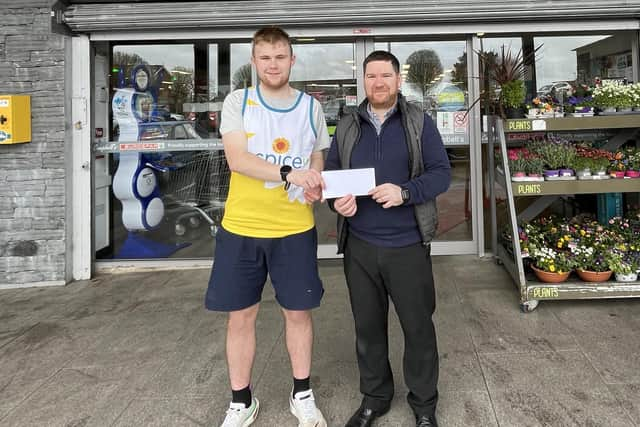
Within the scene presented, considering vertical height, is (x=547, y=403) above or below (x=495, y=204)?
below

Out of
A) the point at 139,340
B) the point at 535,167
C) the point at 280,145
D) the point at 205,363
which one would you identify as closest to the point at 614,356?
the point at 535,167

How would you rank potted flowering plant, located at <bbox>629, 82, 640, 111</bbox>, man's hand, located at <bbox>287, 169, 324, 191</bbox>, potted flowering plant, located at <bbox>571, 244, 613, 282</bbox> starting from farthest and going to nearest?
1. potted flowering plant, located at <bbox>629, 82, 640, 111</bbox>
2. potted flowering plant, located at <bbox>571, 244, 613, 282</bbox>
3. man's hand, located at <bbox>287, 169, 324, 191</bbox>

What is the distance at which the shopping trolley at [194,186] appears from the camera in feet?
16.4

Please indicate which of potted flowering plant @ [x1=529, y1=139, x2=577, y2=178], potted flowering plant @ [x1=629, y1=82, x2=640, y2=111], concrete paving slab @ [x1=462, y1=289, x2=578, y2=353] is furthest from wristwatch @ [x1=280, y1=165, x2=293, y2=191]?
potted flowering plant @ [x1=629, y1=82, x2=640, y2=111]

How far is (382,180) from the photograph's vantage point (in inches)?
82.3

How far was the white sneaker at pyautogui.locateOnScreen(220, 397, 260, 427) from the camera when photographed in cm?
215

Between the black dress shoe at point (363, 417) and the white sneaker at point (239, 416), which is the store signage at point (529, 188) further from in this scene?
the white sneaker at point (239, 416)

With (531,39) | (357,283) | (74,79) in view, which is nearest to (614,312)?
(357,283)

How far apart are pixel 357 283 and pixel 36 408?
178 centimetres

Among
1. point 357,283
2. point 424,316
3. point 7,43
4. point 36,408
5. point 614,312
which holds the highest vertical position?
point 7,43

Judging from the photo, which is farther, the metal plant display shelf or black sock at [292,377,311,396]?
the metal plant display shelf

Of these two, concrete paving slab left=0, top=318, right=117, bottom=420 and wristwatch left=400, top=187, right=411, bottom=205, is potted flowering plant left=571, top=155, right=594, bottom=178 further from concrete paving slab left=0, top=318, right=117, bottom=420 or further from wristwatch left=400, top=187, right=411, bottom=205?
concrete paving slab left=0, top=318, right=117, bottom=420

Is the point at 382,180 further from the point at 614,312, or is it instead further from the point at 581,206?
the point at 581,206

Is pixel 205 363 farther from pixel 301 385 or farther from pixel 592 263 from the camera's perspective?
pixel 592 263
